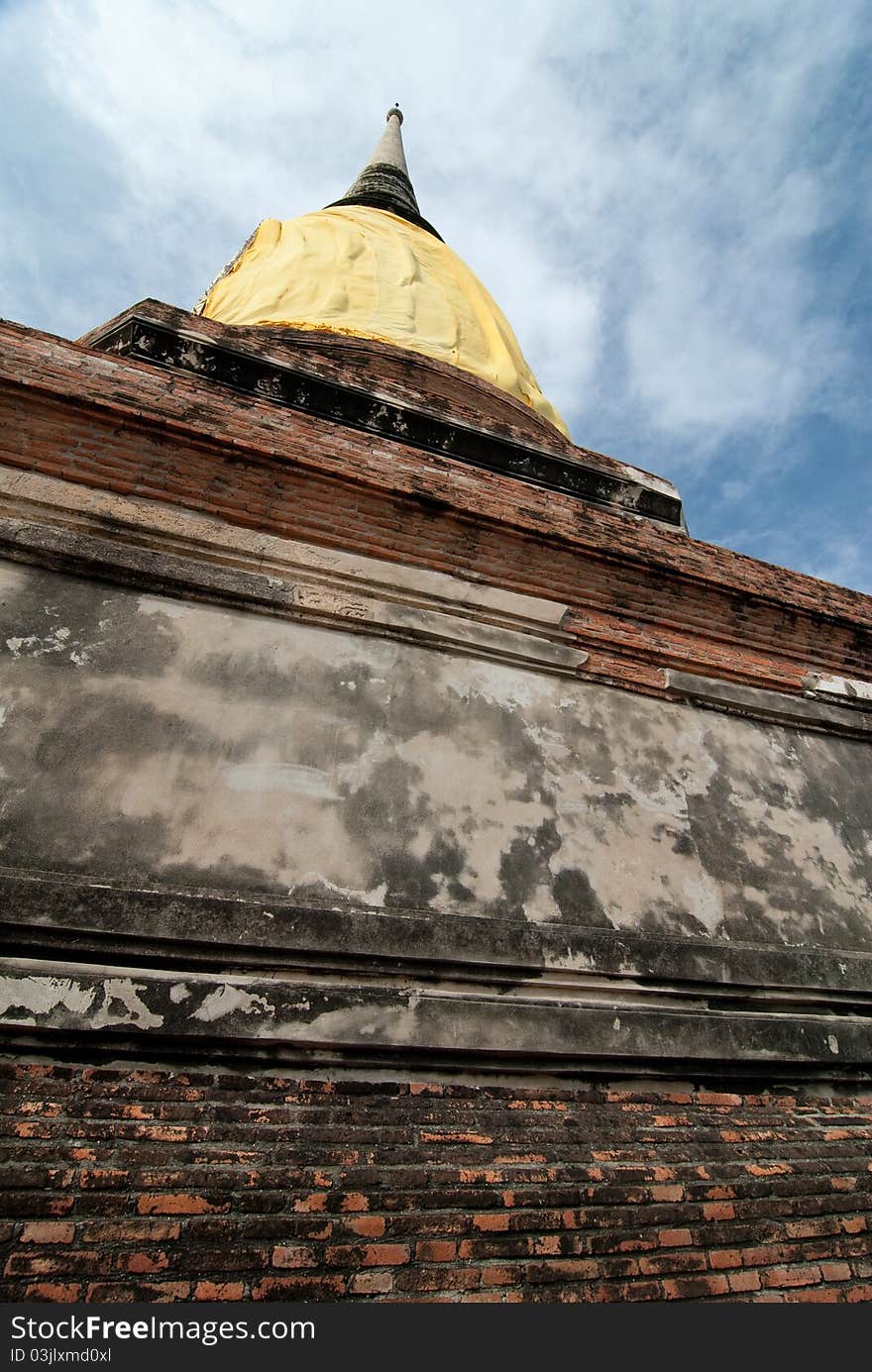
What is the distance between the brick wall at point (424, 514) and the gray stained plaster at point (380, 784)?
54 centimetres

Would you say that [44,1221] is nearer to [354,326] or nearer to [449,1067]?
[449,1067]

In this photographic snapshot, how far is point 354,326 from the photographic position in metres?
7.74

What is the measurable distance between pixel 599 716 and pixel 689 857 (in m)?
0.84

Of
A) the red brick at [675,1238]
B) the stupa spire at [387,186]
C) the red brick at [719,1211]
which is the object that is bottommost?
the red brick at [675,1238]

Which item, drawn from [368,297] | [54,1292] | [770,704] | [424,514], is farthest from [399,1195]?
[368,297]

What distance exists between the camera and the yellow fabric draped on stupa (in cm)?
788

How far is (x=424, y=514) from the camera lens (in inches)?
156

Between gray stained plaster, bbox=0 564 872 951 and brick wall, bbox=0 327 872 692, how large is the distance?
541mm

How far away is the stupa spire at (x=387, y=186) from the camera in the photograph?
14.1 m

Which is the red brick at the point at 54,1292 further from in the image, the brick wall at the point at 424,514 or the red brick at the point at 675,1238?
the brick wall at the point at 424,514

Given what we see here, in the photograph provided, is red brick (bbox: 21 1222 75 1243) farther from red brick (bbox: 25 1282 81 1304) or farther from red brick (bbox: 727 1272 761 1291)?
red brick (bbox: 727 1272 761 1291)

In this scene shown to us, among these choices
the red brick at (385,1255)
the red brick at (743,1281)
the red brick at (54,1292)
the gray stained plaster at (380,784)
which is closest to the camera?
the red brick at (54,1292)

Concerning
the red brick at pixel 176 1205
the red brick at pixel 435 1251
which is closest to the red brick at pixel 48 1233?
the red brick at pixel 176 1205

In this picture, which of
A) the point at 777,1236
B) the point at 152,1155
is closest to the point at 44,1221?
the point at 152,1155
